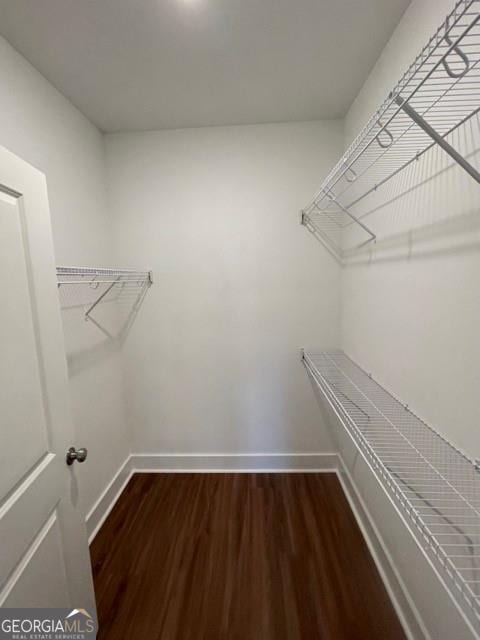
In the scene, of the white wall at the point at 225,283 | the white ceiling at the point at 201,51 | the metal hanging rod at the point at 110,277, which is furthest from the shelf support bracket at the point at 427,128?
the metal hanging rod at the point at 110,277

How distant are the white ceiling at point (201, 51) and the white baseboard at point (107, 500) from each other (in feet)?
7.77

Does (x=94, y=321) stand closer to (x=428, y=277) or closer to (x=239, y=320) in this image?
(x=239, y=320)

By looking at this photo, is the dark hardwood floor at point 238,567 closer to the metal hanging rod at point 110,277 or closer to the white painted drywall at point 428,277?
the white painted drywall at point 428,277

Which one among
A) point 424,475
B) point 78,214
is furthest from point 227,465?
point 78,214

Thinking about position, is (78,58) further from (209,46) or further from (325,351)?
(325,351)

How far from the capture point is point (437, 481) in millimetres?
987

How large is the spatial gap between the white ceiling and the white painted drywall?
0.67ft

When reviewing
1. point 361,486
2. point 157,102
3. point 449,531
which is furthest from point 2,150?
point 361,486

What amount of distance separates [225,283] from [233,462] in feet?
4.50

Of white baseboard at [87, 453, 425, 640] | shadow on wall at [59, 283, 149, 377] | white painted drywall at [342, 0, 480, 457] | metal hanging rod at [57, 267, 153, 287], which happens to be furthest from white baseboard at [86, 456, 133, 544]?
white painted drywall at [342, 0, 480, 457]

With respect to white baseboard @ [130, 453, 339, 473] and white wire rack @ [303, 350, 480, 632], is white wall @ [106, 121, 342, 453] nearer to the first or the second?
white baseboard @ [130, 453, 339, 473]

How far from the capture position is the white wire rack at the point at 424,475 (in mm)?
709

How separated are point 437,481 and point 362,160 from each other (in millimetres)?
1429

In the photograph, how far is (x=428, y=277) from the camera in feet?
3.38
